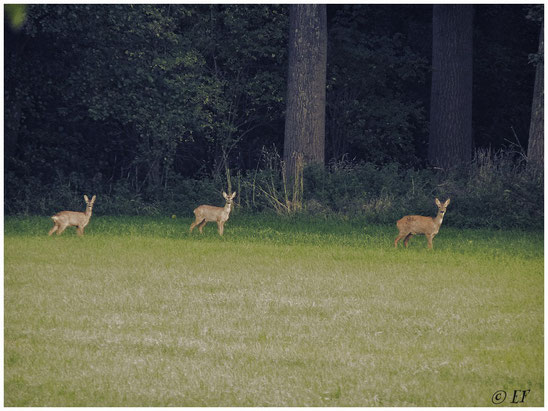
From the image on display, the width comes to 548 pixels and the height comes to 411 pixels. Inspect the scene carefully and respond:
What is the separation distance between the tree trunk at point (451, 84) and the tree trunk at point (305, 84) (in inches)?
185

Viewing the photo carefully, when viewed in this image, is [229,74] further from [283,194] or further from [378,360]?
[378,360]

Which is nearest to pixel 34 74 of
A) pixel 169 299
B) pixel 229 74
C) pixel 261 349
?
pixel 229 74

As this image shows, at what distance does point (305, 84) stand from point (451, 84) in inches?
217

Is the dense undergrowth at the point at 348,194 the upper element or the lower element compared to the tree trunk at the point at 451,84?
lower

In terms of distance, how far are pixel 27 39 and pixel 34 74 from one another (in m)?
0.90

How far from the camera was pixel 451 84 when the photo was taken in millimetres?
25859

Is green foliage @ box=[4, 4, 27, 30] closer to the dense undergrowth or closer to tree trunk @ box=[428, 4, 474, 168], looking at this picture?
the dense undergrowth

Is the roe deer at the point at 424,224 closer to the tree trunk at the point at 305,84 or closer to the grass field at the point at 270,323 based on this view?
the grass field at the point at 270,323

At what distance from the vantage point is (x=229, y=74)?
26.7m

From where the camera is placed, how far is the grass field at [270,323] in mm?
6559

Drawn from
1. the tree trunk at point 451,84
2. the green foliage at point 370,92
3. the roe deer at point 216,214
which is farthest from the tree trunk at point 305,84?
the roe deer at point 216,214

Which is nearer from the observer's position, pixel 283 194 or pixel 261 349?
pixel 261 349


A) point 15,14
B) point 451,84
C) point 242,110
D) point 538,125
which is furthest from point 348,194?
point 15,14

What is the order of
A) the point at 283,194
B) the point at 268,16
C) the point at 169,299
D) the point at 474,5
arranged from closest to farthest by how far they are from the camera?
the point at 169,299
the point at 283,194
the point at 268,16
the point at 474,5
